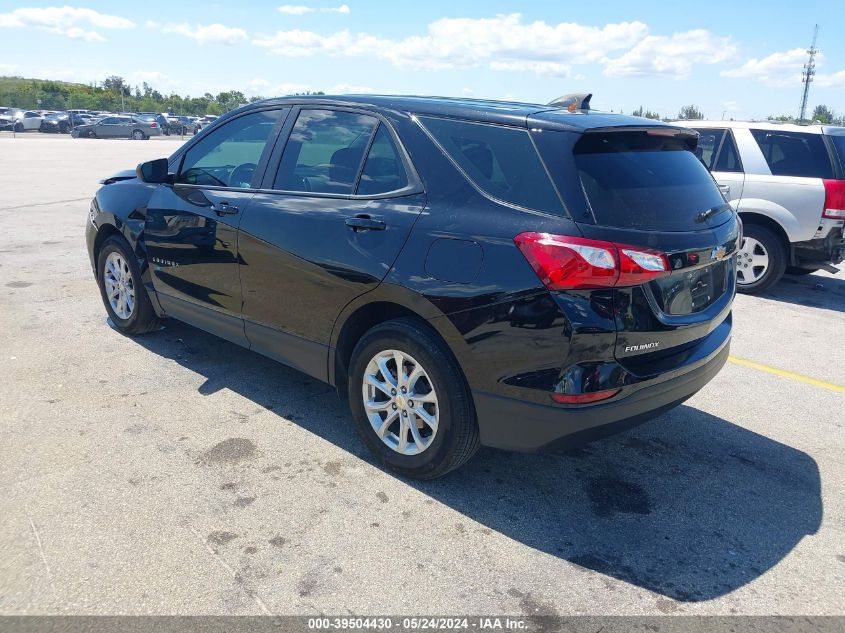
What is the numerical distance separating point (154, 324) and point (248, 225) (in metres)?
1.84

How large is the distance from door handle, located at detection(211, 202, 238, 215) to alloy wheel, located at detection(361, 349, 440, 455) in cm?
138

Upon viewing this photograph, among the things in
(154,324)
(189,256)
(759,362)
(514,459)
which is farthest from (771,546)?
(154,324)

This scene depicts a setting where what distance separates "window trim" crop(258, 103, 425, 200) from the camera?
10.9 ft

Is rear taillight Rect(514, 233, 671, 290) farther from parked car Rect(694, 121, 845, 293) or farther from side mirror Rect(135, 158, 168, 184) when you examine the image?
parked car Rect(694, 121, 845, 293)

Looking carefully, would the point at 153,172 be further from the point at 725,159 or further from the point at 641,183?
the point at 725,159

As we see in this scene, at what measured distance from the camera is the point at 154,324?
536cm

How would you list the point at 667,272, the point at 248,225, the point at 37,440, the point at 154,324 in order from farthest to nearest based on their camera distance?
the point at 154,324 → the point at 248,225 → the point at 37,440 → the point at 667,272

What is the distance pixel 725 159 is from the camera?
7.89 meters

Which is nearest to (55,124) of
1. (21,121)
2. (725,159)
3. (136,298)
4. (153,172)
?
(21,121)

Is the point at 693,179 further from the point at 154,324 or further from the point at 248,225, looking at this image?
the point at 154,324

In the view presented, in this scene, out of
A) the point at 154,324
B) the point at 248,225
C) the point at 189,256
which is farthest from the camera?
the point at 154,324

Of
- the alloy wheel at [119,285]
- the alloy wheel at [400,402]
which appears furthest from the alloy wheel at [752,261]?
the alloy wheel at [119,285]

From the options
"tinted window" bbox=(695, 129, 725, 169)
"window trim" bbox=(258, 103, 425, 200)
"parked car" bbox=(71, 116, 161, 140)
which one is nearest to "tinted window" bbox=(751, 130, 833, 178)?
"tinted window" bbox=(695, 129, 725, 169)

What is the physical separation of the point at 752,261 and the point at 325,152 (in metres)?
5.79
